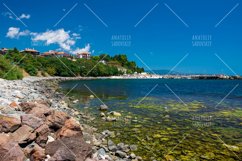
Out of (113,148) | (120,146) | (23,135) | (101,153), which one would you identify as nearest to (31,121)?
(23,135)

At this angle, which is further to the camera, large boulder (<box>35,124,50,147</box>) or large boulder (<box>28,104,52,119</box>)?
large boulder (<box>28,104,52,119</box>)

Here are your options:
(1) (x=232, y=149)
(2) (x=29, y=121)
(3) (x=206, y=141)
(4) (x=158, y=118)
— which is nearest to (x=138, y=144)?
(3) (x=206, y=141)

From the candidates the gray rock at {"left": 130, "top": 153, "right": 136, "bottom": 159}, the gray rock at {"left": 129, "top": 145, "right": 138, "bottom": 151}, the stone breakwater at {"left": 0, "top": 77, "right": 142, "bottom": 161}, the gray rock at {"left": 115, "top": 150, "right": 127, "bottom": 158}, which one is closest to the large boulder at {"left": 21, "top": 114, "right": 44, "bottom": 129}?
the stone breakwater at {"left": 0, "top": 77, "right": 142, "bottom": 161}

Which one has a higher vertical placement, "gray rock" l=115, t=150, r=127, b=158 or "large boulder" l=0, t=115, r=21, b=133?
"large boulder" l=0, t=115, r=21, b=133

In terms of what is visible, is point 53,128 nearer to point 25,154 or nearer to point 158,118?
point 25,154

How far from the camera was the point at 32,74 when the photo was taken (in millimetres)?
91125

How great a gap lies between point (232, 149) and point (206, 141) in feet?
5.06

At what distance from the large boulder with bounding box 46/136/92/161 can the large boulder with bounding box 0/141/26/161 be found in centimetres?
101

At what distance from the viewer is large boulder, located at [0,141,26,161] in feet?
24.6

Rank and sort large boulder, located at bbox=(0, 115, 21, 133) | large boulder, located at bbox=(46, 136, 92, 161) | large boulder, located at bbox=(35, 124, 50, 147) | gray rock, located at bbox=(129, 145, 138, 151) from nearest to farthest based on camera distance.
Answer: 1. large boulder, located at bbox=(46, 136, 92, 161)
2. large boulder, located at bbox=(0, 115, 21, 133)
3. large boulder, located at bbox=(35, 124, 50, 147)
4. gray rock, located at bbox=(129, 145, 138, 151)

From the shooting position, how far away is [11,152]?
7633 millimetres

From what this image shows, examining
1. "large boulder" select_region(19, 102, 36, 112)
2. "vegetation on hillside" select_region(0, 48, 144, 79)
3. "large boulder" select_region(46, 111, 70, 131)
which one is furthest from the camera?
"vegetation on hillside" select_region(0, 48, 144, 79)

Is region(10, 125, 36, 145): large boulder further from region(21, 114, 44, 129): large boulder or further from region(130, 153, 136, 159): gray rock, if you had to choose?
region(130, 153, 136, 159): gray rock

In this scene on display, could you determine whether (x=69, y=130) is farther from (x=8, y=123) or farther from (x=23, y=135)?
(x=8, y=123)
